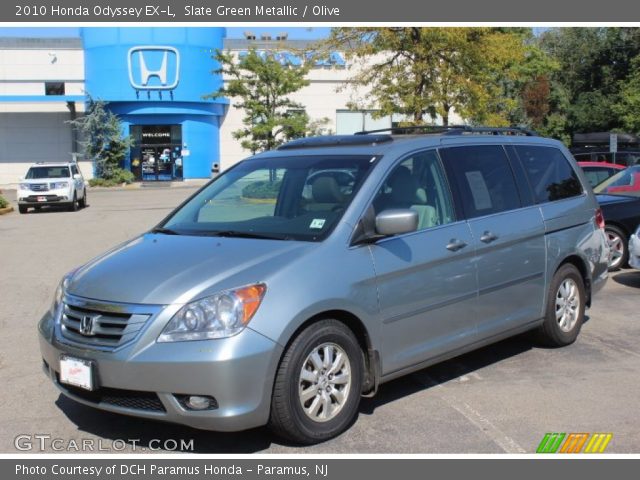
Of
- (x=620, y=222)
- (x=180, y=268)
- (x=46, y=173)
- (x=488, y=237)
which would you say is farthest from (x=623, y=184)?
(x=46, y=173)

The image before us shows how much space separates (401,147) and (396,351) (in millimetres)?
1463

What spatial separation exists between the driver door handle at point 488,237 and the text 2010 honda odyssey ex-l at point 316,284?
1 centimetres

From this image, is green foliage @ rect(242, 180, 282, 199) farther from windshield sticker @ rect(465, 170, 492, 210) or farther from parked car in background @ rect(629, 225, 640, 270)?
parked car in background @ rect(629, 225, 640, 270)

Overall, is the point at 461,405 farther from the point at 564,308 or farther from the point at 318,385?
the point at 564,308

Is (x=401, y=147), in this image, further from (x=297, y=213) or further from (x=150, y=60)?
(x=150, y=60)

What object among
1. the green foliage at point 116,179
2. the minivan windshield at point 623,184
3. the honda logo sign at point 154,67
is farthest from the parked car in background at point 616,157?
the green foliage at point 116,179

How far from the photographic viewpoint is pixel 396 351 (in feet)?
15.4

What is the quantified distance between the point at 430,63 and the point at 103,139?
2798cm

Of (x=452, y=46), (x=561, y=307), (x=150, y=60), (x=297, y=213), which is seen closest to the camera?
(x=297, y=213)

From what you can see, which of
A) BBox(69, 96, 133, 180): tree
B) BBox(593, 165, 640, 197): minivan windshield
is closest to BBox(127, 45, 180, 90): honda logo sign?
BBox(69, 96, 133, 180): tree

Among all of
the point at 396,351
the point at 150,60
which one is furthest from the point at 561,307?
the point at 150,60

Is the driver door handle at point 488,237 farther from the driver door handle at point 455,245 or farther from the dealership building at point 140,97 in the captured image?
the dealership building at point 140,97

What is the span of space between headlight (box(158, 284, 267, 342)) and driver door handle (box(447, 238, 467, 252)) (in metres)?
1.68

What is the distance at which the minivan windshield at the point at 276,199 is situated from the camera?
15.5 ft
